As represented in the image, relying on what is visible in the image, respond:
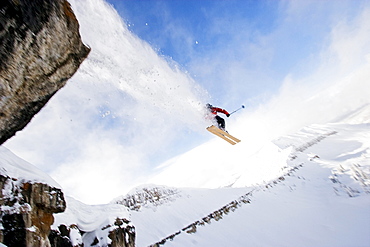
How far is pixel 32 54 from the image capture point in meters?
2.92

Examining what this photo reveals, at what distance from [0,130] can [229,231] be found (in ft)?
33.8

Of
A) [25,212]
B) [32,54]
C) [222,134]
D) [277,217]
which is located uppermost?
[222,134]

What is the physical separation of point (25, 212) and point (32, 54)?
3.33 metres

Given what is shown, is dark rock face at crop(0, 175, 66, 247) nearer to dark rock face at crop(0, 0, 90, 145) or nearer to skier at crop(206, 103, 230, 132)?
dark rock face at crop(0, 0, 90, 145)

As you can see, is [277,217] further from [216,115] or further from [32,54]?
[32,54]

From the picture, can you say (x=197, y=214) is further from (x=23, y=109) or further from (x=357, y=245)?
(x=23, y=109)

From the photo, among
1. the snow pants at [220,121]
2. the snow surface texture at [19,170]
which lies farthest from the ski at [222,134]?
the snow surface texture at [19,170]

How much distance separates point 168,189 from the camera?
50.1ft

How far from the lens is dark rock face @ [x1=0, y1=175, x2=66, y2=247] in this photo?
363cm

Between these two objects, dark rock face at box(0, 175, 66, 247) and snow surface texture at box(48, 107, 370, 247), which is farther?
snow surface texture at box(48, 107, 370, 247)

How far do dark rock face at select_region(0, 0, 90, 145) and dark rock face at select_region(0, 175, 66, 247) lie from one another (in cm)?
113

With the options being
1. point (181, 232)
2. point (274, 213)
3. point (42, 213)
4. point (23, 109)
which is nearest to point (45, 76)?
point (23, 109)

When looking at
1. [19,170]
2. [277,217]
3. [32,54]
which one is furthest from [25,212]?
[277,217]

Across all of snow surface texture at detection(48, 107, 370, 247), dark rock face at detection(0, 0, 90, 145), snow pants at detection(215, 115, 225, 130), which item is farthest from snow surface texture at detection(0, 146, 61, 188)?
snow pants at detection(215, 115, 225, 130)
